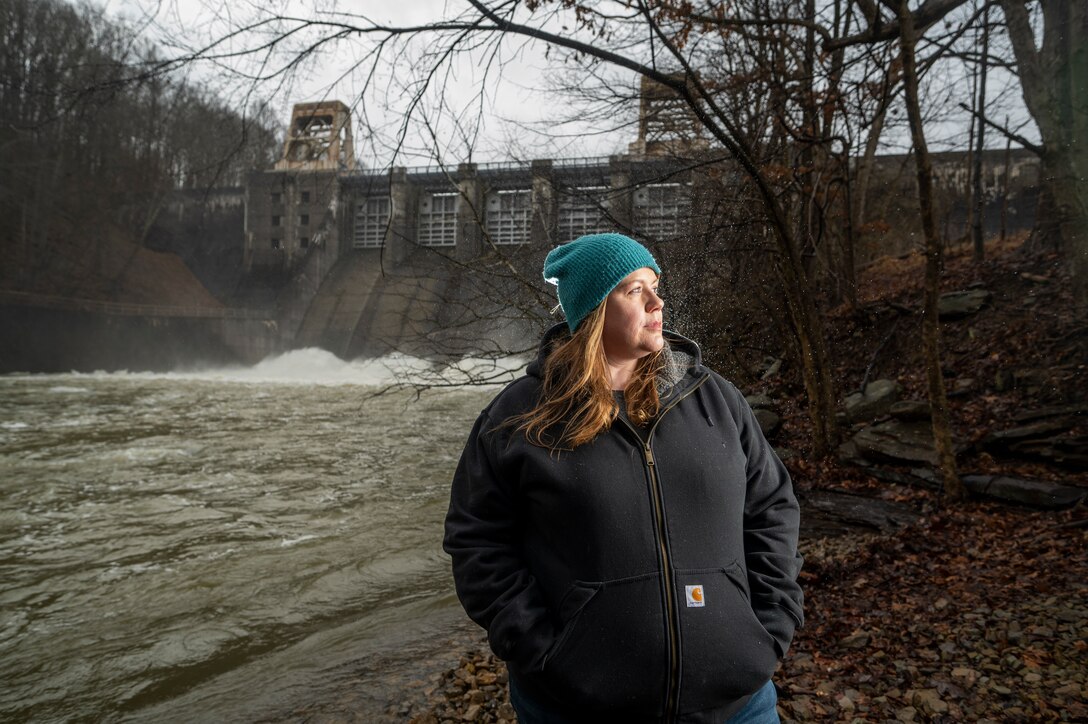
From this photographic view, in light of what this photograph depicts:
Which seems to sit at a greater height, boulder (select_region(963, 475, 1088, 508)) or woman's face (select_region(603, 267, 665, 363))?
woman's face (select_region(603, 267, 665, 363))

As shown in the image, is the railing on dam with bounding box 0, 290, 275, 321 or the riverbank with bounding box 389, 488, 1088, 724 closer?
the riverbank with bounding box 389, 488, 1088, 724

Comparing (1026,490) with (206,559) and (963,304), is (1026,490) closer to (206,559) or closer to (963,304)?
(963,304)

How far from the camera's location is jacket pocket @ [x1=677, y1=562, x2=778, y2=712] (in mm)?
1530

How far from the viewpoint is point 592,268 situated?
177 centimetres

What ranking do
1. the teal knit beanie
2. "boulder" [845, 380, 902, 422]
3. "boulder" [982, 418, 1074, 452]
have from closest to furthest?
the teal knit beanie < "boulder" [982, 418, 1074, 452] < "boulder" [845, 380, 902, 422]

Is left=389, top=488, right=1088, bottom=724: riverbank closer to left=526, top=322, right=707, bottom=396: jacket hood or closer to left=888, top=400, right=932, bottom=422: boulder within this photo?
left=526, top=322, right=707, bottom=396: jacket hood

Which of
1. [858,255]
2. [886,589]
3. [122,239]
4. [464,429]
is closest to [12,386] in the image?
[464,429]

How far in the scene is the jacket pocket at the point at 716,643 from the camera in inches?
60.2

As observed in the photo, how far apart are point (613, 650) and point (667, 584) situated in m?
0.18

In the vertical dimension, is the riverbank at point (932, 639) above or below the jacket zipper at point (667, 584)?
below

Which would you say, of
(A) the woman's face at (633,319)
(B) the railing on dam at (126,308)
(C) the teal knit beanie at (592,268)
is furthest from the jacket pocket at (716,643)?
(B) the railing on dam at (126,308)

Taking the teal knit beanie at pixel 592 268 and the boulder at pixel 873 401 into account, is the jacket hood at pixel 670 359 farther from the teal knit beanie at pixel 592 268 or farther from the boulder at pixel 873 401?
the boulder at pixel 873 401

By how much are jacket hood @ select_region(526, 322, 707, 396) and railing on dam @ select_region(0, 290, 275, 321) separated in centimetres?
3161

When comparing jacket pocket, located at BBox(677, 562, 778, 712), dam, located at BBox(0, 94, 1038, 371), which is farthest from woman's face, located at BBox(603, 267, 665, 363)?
dam, located at BBox(0, 94, 1038, 371)
